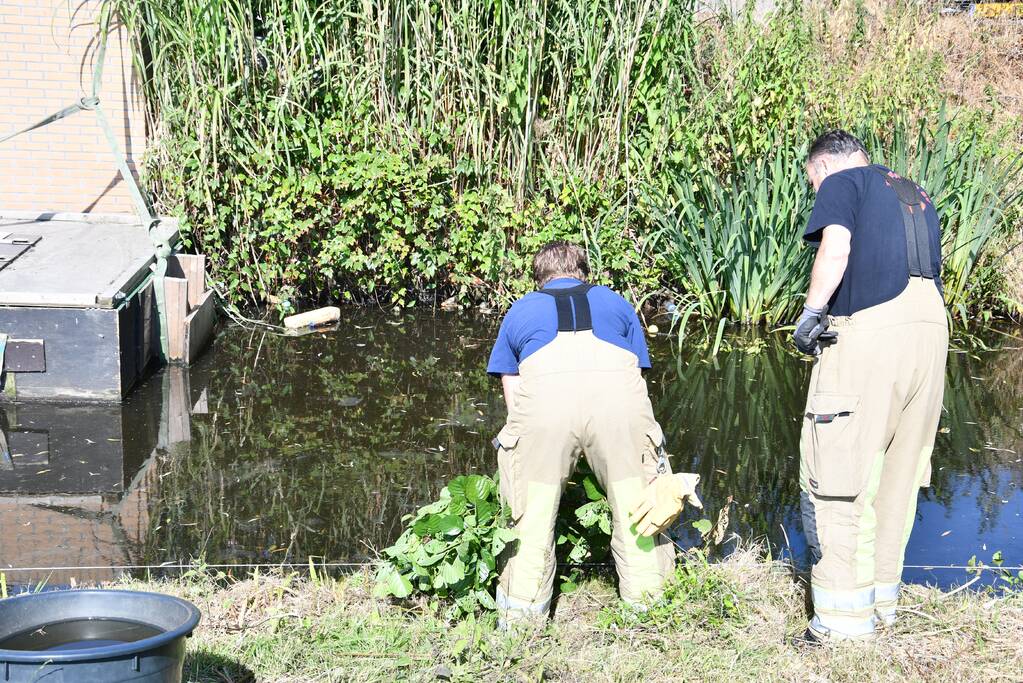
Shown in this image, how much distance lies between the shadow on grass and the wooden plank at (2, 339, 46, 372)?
3.68 m

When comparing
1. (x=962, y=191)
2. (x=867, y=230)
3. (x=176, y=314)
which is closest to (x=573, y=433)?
(x=867, y=230)

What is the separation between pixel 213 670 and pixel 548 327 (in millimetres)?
1586

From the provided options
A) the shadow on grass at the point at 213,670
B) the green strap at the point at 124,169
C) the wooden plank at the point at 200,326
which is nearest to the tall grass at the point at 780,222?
the wooden plank at the point at 200,326

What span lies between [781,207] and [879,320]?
4917 millimetres

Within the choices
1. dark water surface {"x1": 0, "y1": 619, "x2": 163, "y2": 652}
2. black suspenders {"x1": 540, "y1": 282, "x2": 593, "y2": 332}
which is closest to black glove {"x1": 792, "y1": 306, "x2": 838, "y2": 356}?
black suspenders {"x1": 540, "y1": 282, "x2": 593, "y2": 332}

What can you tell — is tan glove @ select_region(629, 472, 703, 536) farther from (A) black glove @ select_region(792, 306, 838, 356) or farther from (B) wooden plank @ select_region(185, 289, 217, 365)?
(B) wooden plank @ select_region(185, 289, 217, 365)

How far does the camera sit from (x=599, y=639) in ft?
12.3

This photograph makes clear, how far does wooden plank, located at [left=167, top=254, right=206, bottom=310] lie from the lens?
26.5 ft

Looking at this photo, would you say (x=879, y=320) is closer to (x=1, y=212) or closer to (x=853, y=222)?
(x=853, y=222)

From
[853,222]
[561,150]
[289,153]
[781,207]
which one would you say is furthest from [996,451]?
[289,153]

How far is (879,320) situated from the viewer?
354cm

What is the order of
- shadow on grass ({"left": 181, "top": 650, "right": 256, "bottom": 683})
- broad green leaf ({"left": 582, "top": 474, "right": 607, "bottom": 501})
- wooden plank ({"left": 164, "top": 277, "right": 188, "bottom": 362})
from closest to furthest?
shadow on grass ({"left": 181, "top": 650, "right": 256, "bottom": 683})
broad green leaf ({"left": 582, "top": 474, "right": 607, "bottom": 501})
wooden plank ({"left": 164, "top": 277, "right": 188, "bottom": 362})

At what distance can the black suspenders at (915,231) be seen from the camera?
3.57 m

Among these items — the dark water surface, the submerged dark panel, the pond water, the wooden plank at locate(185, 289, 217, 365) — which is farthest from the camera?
the wooden plank at locate(185, 289, 217, 365)
